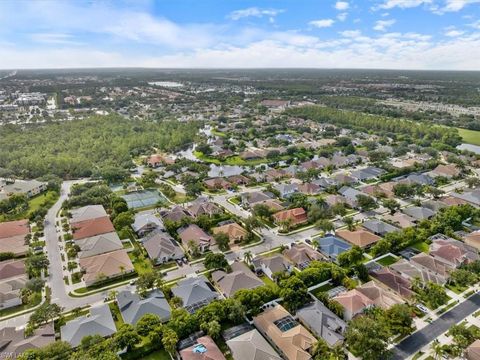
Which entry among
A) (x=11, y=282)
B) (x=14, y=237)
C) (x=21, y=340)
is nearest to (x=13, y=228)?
(x=14, y=237)

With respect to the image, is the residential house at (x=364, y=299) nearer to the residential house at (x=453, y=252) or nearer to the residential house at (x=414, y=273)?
the residential house at (x=414, y=273)

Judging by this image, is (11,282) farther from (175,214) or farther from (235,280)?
(235,280)

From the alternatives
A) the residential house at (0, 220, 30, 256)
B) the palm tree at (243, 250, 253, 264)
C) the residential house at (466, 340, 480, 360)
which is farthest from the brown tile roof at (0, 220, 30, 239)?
the residential house at (466, 340, 480, 360)

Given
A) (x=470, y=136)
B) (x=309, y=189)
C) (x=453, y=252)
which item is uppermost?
(x=470, y=136)

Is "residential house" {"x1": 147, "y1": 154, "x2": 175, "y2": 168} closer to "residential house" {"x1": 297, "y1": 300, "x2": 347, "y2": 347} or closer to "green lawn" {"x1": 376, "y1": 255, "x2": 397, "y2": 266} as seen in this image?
"green lawn" {"x1": 376, "y1": 255, "x2": 397, "y2": 266}

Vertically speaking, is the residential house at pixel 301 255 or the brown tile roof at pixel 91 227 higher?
the brown tile roof at pixel 91 227

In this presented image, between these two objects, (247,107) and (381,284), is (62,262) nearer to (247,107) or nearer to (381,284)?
(381,284)

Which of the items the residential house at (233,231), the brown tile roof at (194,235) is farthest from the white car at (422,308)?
the brown tile roof at (194,235)
